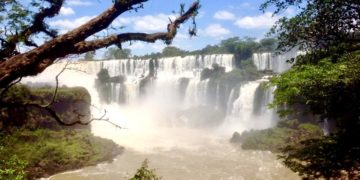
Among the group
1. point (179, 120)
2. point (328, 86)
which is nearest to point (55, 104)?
point (179, 120)

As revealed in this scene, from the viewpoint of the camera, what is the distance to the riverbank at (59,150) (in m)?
31.2

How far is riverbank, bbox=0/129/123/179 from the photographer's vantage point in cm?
3119

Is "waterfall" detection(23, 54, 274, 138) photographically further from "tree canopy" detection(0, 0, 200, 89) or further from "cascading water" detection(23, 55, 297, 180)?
"tree canopy" detection(0, 0, 200, 89)

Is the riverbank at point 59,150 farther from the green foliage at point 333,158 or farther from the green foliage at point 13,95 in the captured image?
the green foliage at point 333,158

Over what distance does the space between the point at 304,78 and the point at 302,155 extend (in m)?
2.36

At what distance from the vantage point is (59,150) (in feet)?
111

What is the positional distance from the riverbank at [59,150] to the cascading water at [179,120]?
1364 millimetres

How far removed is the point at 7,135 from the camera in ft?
29.4

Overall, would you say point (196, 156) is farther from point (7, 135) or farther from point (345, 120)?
point (7, 135)

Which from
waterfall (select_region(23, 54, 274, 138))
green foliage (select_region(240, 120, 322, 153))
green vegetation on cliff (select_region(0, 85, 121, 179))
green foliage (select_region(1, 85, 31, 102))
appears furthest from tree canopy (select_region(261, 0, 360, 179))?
waterfall (select_region(23, 54, 274, 138))

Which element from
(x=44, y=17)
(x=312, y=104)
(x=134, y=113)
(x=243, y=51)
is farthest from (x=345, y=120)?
(x=243, y=51)

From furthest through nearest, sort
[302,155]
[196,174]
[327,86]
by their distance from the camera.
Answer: [196,174]
[302,155]
[327,86]

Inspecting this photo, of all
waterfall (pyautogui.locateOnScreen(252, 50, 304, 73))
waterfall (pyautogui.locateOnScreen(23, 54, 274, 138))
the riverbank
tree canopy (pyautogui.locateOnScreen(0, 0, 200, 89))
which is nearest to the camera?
tree canopy (pyautogui.locateOnScreen(0, 0, 200, 89))

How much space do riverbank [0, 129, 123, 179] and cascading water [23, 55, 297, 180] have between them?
136 cm
